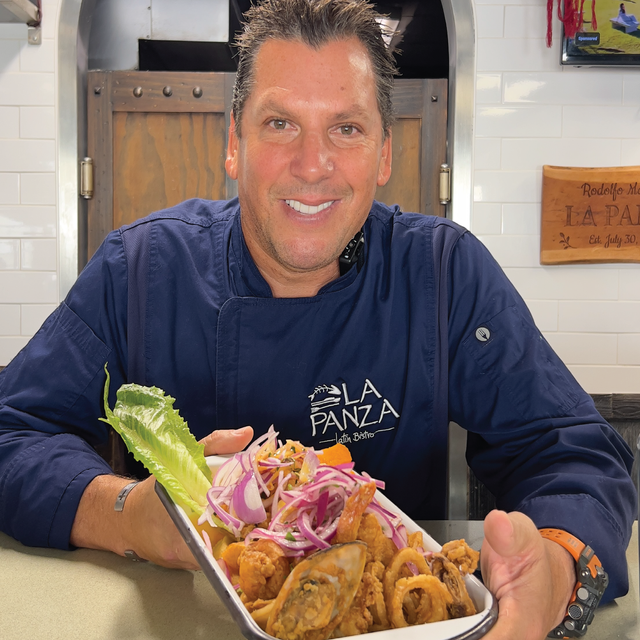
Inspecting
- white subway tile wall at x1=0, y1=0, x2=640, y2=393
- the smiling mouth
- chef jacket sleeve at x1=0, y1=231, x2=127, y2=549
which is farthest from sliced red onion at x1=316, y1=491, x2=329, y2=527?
white subway tile wall at x1=0, y1=0, x2=640, y2=393

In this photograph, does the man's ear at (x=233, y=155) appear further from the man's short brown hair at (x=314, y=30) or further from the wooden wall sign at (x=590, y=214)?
the wooden wall sign at (x=590, y=214)

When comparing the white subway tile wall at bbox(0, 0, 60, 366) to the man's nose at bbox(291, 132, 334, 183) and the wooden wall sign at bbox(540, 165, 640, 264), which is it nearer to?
the man's nose at bbox(291, 132, 334, 183)

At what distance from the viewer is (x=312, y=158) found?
1.35m

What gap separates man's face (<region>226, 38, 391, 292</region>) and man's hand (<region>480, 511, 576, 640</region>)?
31.3 inches

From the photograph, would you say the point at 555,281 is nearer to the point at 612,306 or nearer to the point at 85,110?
the point at 612,306

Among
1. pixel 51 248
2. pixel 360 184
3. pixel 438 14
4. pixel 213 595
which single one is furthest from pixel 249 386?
pixel 438 14

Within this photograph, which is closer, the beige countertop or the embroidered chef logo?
the beige countertop

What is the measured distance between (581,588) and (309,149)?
0.91 metres

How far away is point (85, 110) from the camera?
3121 millimetres

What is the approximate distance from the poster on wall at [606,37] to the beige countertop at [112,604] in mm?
2417

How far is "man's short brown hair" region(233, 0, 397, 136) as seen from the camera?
1359mm

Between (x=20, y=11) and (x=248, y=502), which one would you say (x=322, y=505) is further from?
(x=20, y=11)

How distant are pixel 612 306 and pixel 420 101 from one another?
1.25m

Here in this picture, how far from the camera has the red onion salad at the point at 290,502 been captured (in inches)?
29.5
